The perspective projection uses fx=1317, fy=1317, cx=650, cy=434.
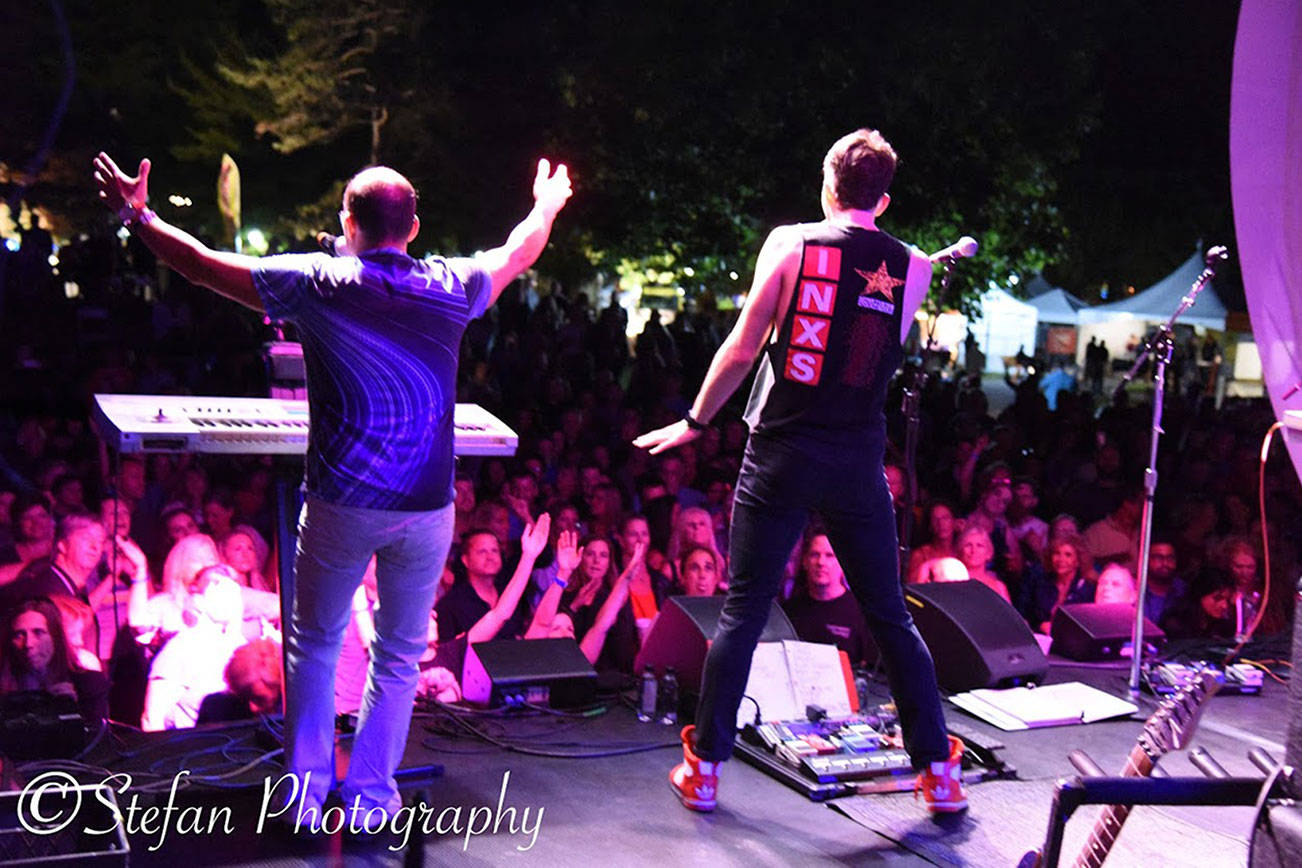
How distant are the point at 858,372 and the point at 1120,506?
4.98m

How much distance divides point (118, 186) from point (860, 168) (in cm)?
166

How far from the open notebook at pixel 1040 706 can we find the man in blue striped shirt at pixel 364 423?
216 cm

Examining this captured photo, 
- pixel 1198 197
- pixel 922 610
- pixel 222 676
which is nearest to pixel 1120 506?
pixel 922 610

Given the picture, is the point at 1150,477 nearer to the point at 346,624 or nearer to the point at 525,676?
the point at 525,676

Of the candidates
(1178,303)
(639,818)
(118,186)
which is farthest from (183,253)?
(1178,303)

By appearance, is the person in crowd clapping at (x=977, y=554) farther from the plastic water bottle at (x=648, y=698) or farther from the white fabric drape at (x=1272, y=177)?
the white fabric drape at (x=1272, y=177)

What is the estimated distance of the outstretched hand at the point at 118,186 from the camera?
273 centimetres

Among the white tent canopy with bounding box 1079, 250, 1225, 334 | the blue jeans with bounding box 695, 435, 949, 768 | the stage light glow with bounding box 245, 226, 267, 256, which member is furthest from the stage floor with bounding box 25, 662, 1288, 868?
the stage light glow with bounding box 245, 226, 267, 256

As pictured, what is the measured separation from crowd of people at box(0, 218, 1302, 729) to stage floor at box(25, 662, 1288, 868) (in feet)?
1.74

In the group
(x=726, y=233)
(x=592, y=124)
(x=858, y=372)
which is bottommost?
(x=858, y=372)

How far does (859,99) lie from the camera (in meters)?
10.2

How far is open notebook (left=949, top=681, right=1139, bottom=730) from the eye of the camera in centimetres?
429

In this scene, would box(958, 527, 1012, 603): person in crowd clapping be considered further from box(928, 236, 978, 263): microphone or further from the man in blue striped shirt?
the man in blue striped shirt

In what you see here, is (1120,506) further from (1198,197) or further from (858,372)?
(1198,197)
